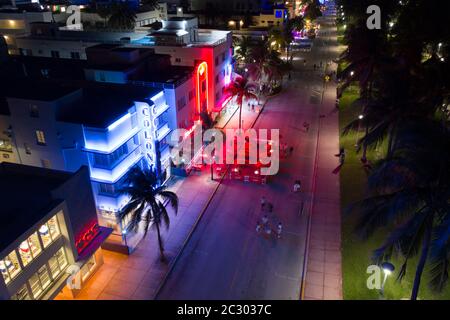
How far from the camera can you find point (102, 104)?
34.0 meters

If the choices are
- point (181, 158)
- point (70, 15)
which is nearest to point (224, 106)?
point (181, 158)

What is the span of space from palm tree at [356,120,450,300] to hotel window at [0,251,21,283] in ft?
64.3

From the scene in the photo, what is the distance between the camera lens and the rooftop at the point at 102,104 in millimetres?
30539

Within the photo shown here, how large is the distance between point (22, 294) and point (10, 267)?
2.29m

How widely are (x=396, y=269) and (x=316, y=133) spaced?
28.8 m

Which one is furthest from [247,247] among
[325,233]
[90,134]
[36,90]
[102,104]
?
[36,90]

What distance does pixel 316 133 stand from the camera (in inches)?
2103

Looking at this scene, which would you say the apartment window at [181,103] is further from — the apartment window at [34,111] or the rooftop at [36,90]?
the apartment window at [34,111]

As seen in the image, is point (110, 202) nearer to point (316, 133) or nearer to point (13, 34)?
point (316, 133)

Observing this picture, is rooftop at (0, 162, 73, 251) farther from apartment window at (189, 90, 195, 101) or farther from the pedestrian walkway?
apartment window at (189, 90, 195, 101)

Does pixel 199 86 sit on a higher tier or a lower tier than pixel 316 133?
higher

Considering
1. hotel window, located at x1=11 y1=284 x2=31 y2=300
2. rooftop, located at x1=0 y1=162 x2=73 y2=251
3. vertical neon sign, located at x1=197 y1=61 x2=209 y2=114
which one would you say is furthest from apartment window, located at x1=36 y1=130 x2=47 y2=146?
vertical neon sign, located at x1=197 y1=61 x2=209 y2=114
